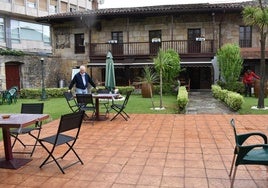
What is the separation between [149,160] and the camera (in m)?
4.69

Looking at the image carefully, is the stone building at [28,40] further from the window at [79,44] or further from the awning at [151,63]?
the awning at [151,63]

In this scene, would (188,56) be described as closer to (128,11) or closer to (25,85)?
(128,11)

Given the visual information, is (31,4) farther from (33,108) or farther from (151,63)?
(33,108)

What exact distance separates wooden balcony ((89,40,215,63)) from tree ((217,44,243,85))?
10.6ft

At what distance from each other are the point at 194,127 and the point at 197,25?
1266cm

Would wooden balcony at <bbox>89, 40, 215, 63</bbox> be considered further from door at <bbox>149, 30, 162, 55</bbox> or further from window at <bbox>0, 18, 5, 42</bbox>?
window at <bbox>0, 18, 5, 42</bbox>

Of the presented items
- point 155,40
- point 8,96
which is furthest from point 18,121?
point 155,40

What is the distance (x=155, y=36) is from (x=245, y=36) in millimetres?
5654

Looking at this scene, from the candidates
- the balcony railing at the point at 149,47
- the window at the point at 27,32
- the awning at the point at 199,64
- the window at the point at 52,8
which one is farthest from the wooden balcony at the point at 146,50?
the window at the point at 52,8

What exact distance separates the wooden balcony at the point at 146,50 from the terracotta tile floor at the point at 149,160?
10.5 meters

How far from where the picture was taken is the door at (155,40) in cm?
1830

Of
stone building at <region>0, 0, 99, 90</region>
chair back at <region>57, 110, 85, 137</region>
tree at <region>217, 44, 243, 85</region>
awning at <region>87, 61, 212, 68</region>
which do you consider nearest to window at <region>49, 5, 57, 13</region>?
stone building at <region>0, 0, 99, 90</region>

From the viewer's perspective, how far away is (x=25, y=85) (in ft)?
59.4

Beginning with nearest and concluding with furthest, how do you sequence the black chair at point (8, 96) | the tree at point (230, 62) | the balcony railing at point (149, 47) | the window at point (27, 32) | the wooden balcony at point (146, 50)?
1. the black chair at point (8, 96)
2. the tree at point (230, 62)
3. the wooden balcony at point (146, 50)
4. the balcony railing at point (149, 47)
5. the window at point (27, 32)
